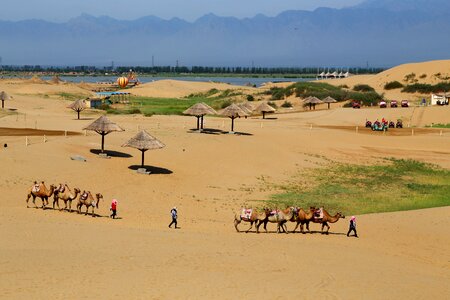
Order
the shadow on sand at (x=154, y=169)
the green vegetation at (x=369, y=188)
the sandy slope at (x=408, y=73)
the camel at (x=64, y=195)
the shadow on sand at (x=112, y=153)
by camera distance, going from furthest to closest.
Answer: the sandy slope at (x=408, y=73) < the shadow on sand at (x=112, y=153) < the shadow on sand at (x=154, y=169) < the green vegetation at (x=369, y=188) < the camel at (x=64, y=195)

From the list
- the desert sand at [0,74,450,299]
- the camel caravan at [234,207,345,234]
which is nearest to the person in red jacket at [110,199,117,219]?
the desert sand at [0,74,450,299]

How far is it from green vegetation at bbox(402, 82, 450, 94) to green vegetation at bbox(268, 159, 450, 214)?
46809 mm

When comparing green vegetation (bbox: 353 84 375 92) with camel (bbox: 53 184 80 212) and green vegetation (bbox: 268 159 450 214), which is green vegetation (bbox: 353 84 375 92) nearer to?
green vegetation (bbox: 268 159 450 214)

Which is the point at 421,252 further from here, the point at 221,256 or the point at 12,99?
the point at 12,99

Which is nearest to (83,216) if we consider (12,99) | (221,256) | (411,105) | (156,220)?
(156,220)

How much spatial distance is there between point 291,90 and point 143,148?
178ft

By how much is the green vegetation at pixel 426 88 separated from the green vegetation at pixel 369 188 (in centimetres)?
4681

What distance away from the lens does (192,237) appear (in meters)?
18.6

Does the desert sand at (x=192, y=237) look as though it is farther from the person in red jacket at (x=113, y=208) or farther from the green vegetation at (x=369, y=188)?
the green vegetation at (x=369, y=188)

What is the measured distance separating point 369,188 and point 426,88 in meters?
56.2

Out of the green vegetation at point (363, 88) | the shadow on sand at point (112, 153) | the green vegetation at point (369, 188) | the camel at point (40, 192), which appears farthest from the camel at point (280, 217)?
the green vegetation at point (363, 88)

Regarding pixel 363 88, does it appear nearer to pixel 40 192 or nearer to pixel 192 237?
pixel 40 192

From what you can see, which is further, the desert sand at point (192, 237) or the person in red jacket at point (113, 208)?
the person in red jacket at point (113, 208)

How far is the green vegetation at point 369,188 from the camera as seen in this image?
2564 cm
